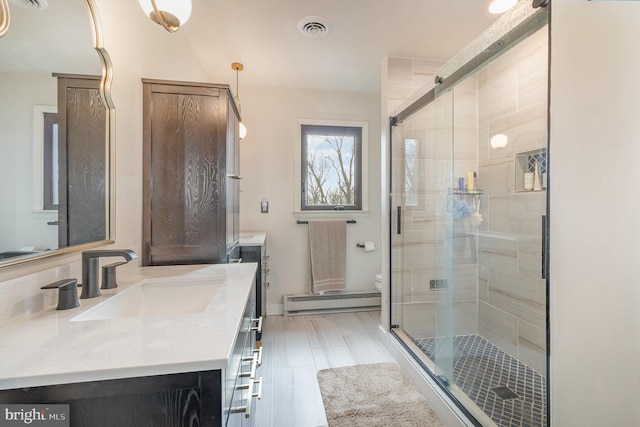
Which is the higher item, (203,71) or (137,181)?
(203,71)

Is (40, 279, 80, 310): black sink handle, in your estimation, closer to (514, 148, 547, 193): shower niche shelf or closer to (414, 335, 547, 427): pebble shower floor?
(414, 335, 547, 427): pebble shower floor

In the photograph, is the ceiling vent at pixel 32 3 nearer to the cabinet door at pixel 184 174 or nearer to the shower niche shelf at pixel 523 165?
the cabinet door at pixel 184 174

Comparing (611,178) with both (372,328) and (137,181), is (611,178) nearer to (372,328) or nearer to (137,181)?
(137,181)

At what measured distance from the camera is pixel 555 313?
0.84 meters

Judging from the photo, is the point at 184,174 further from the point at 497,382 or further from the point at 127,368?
the point at 497,382

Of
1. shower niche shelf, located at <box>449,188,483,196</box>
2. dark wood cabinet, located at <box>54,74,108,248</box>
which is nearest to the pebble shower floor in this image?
shower niche shelf, located at <box>449,188,483,196</box>

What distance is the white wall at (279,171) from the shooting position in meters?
2.75

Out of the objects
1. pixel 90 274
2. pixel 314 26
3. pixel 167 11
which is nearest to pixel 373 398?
pixel 90 274

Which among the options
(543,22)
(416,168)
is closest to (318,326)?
(416,168)

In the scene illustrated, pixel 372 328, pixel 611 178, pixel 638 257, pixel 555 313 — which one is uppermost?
pixel 611 178

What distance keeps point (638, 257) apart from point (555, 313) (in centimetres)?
26

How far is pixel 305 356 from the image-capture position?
200 centimetres

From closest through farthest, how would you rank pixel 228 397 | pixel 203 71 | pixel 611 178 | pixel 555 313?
pixel 228 397, pixel 611 178, pixel 555 313, pixel 203 71

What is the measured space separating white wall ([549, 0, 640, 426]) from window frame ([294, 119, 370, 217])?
2094 mm
